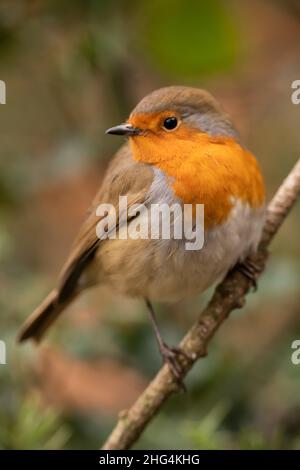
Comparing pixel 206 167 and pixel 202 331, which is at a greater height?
pixel 206 167

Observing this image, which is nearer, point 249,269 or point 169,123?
point 249,269

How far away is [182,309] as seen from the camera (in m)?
4.02

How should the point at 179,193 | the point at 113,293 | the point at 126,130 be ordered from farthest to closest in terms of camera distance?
the point at 113,293, the point at 126,130, the point at 179,193

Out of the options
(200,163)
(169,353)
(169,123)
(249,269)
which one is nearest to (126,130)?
(169,123)

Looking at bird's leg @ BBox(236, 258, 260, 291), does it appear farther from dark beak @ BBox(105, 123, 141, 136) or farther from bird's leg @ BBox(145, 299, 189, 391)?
dark beak @ BBox(105, 123, 141, 136)

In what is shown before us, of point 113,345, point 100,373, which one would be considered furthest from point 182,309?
point 100,373

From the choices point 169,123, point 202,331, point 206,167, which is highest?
point 169,123

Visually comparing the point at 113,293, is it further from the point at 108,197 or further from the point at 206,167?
the point at 206,167

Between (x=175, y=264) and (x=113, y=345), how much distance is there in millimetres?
440

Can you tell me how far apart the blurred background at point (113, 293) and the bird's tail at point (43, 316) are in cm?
6

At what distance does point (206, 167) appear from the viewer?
3260 millimetres

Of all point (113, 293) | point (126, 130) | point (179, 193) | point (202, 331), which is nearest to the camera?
point (202, 331)

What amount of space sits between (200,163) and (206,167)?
3 centimetres
